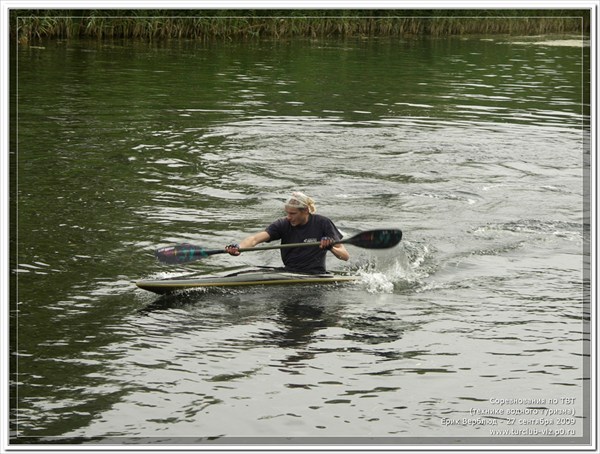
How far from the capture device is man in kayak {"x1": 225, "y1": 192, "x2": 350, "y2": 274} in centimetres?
1216

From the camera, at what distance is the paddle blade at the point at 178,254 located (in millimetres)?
12016

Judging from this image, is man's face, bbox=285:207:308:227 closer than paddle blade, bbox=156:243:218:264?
Answer: No

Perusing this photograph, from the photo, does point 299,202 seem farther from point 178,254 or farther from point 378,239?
point 178,254

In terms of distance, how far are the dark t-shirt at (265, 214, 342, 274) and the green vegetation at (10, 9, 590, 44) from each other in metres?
19.9

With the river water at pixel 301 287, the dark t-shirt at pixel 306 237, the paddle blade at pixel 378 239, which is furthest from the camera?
the paddle blade at pixel 378 239

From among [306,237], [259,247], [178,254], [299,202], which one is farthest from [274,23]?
Result: [259,247]

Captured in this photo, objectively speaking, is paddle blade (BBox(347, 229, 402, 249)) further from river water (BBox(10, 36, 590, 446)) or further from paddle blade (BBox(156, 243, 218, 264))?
paddle blade (BBox(156, 243, 218, 264))

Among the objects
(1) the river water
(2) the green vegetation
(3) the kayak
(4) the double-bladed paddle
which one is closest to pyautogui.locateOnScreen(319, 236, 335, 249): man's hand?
(4) the double-bladed paddle

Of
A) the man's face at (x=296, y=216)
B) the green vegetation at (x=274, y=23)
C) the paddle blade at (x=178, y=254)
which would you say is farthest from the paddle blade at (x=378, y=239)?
the green vegetation at (x=274, y=23)

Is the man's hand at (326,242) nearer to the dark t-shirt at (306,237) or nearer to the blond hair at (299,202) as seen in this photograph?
the dark t-shirt at (306,237)

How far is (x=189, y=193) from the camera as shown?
17.0 metres

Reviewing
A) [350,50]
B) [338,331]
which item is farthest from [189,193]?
[350,50]

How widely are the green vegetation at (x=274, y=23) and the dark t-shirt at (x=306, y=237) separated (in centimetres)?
1992

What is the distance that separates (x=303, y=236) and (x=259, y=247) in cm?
70
